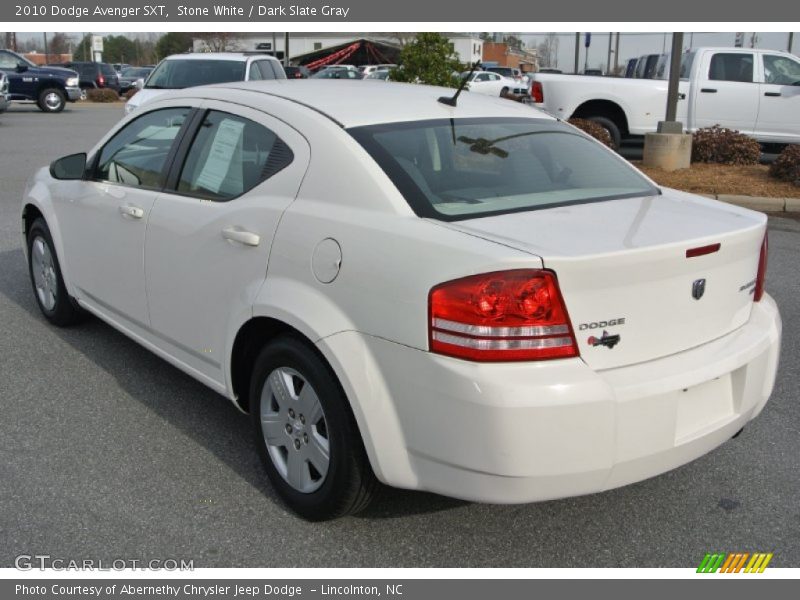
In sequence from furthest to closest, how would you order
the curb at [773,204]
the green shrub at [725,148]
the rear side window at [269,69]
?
1. the rear side window at [269,69]
2. the green shrub at [725,148]
3. the curb at [773,204]

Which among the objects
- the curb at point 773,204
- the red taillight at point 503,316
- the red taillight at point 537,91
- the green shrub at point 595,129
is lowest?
the curb at point 773,204

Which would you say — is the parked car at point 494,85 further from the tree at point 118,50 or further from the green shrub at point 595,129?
the tree at point 118,50

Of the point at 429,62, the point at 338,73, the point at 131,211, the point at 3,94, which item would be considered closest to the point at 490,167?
the point at 131,211

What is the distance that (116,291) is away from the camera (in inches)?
178

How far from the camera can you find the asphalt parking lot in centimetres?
312

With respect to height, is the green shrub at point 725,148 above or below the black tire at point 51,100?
above

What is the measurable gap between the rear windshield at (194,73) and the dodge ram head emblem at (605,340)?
455 inches

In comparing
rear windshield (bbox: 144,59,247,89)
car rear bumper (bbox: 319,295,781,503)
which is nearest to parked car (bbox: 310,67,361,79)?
rear windshield (bbox: 144,59,247,89)

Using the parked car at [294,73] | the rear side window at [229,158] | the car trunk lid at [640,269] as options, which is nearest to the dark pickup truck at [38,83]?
the parked car at [294,73]

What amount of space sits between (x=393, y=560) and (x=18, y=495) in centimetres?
162

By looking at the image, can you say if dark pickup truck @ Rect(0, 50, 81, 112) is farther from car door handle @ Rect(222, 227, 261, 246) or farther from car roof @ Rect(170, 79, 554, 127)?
car door handle @ Rect(222, 227, 261, 246)

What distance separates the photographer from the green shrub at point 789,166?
10.8m

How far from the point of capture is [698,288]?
9.71 ft

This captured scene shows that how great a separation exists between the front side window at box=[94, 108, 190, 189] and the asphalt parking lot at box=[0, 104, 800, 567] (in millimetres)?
1147
